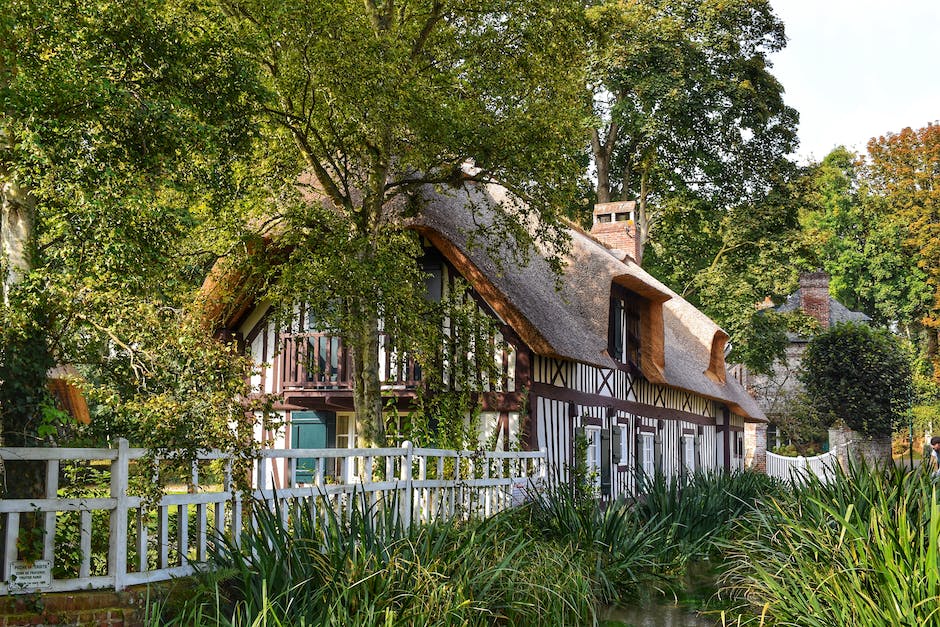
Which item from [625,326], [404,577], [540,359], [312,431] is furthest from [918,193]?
[404,577]

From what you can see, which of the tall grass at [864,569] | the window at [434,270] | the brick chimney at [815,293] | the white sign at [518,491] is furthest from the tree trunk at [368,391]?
the brick chimney at [815,293]

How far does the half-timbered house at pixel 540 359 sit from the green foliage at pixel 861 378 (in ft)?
30.9

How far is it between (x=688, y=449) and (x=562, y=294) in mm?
10314

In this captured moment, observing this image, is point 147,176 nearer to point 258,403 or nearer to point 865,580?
point 258,403

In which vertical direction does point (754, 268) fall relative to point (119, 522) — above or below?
above

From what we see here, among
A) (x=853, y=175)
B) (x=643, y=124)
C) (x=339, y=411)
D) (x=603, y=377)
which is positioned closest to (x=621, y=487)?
(x=603, y=377)

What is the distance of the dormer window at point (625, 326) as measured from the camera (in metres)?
19.8

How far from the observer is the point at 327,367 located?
16562 millimetres

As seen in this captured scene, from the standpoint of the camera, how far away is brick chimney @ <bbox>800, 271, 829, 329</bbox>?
117 ft

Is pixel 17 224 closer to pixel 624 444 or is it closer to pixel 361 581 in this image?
pixel 361 581

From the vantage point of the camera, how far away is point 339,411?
18.0 meters

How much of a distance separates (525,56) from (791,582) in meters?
9.03

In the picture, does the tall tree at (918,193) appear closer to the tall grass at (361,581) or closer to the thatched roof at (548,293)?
the thatched roof at (548,293)

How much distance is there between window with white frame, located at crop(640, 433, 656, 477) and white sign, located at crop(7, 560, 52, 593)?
1659 cm
